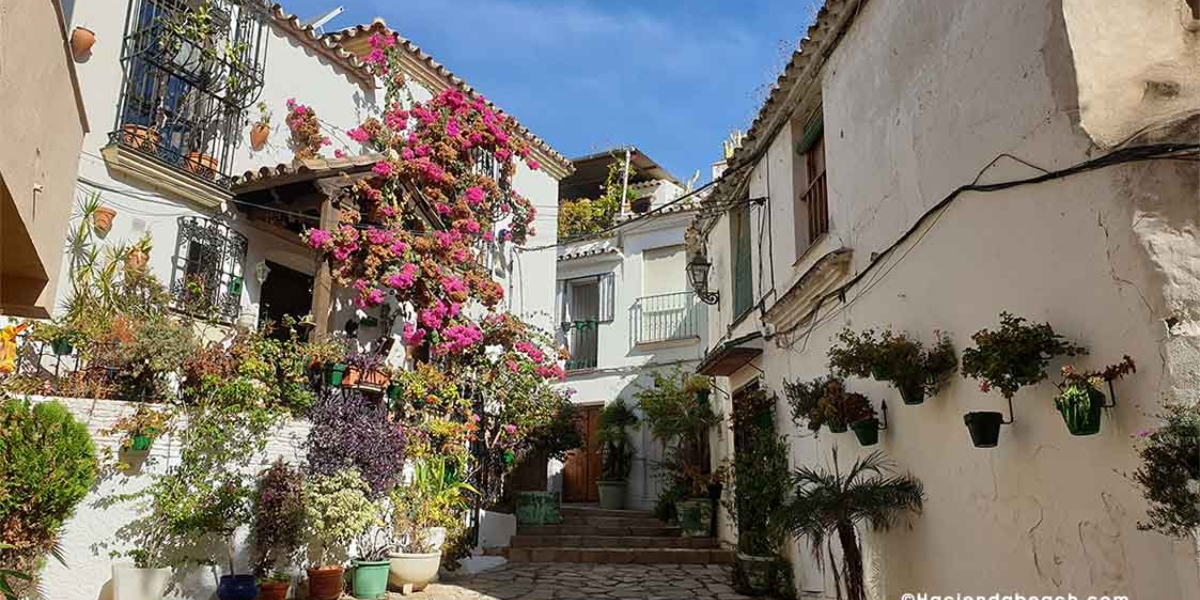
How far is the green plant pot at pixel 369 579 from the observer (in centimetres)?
789

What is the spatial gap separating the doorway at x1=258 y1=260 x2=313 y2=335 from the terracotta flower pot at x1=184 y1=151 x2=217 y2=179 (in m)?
1.61

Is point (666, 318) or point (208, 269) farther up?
point (666, 318)

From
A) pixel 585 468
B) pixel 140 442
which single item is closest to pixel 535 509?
pixel 585 468

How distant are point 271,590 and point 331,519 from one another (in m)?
0.80

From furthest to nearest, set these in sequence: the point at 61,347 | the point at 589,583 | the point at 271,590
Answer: the point at 589,583 → the point at 61,347 → the point at 271,590

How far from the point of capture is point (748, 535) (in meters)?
8.95

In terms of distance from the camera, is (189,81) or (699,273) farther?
(699,273)

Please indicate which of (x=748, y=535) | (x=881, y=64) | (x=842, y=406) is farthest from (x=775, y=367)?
(x=881, y=64)

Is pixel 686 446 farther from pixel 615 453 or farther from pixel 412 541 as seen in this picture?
pixel 412 541

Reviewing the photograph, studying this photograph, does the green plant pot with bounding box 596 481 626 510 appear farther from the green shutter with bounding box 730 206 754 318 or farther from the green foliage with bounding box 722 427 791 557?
the green foliage with bounding box 722 427 791 557

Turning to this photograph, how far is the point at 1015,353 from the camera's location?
4.01 meters

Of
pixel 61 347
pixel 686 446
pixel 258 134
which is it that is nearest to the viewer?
pixel 61 347

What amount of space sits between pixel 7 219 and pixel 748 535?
7822 millimetres

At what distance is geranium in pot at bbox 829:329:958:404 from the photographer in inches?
200
